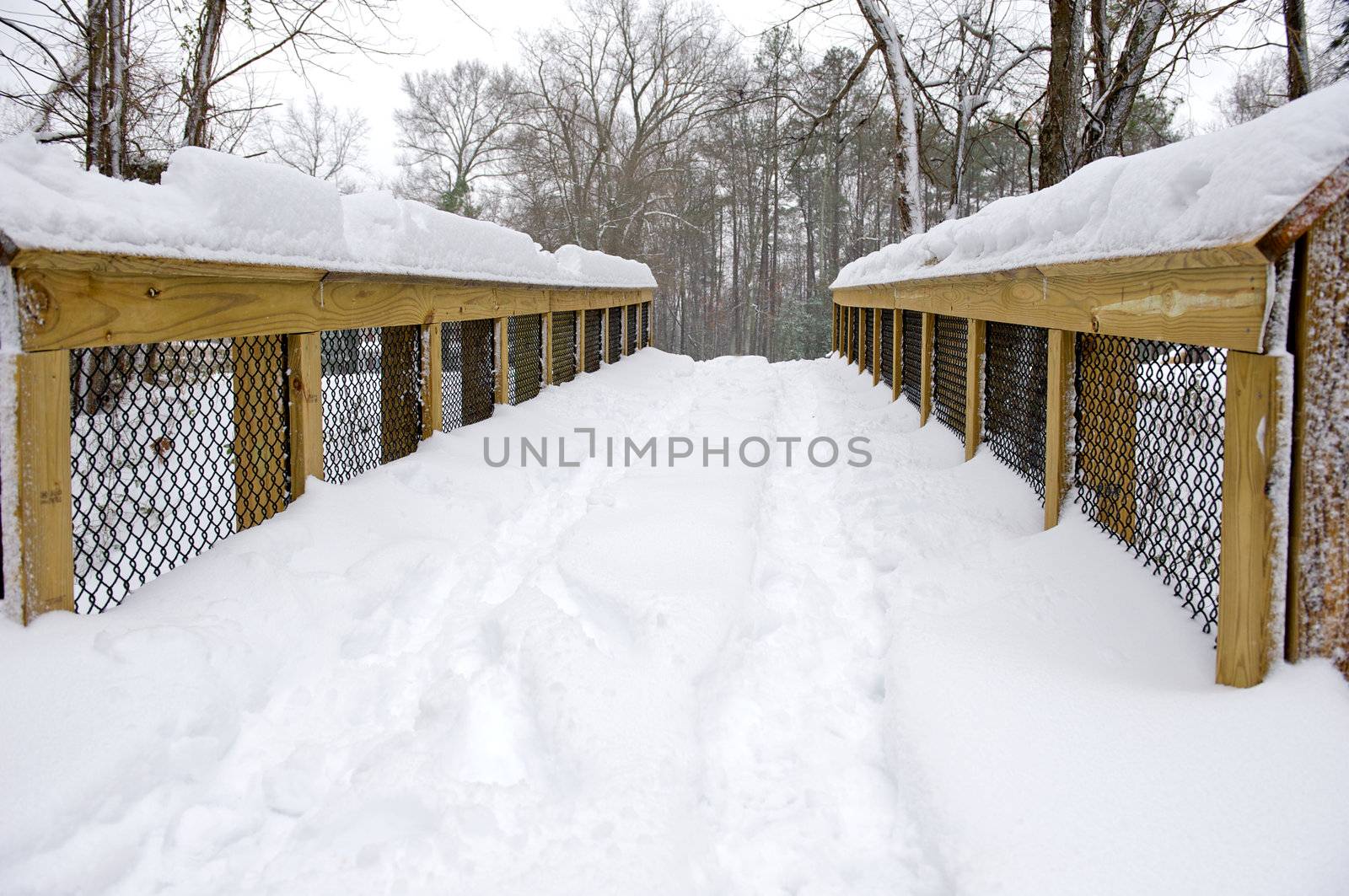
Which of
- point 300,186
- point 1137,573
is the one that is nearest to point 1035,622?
point 1137,573

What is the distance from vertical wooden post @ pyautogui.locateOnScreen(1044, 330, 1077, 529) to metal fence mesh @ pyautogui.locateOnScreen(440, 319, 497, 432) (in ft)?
11.5

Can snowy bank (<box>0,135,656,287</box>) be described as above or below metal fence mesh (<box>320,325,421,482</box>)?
above

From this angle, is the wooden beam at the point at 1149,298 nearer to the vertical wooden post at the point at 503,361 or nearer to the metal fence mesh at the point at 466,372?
the metal fence mesh at the point at 466,372

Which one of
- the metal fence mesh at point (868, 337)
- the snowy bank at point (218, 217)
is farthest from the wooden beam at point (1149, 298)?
the metal fence mesh at point (868, 337)

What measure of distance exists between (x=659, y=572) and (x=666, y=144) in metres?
24.7

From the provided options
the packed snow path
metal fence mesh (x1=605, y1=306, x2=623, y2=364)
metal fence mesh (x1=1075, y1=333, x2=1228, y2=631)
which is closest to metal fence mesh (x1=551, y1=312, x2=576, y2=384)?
metal fence mesh (x1=605, y1=306, x2=623, y2=364)

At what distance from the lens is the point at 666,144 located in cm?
2588

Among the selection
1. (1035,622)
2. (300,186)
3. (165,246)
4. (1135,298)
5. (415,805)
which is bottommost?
(415,805)

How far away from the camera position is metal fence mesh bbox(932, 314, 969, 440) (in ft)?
18.1

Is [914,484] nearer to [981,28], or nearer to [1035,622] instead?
[1035,622]

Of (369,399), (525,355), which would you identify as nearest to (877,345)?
(525,355)

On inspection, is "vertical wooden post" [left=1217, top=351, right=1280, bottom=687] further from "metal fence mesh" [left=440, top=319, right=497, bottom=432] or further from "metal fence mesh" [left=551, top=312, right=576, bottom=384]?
"metal fence mesh" [left=551, top=312, right=576, bottom=384]

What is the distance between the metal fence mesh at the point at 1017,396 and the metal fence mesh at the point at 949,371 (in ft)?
1.50

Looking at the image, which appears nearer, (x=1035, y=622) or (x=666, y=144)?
(x=1035, y=622)
